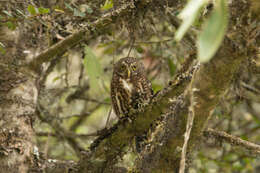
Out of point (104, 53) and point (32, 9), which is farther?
point (104, 53)

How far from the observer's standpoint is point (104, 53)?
3.81 metres

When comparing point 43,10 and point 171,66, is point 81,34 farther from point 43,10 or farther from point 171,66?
point 171,66

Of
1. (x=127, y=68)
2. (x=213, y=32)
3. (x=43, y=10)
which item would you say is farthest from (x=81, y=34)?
(x=213, y=32)

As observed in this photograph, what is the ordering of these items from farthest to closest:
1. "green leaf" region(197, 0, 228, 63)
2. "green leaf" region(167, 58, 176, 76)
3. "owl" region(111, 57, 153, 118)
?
"green leaf" region(167, 58, 176, 76)
"owl" region(111, 57, 153, 118)
"green leaf" region(197, 0, 228, 63)

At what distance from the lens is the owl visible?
9.46 ft

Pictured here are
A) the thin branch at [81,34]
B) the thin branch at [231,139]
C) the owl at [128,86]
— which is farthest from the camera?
the owl at [128,86]

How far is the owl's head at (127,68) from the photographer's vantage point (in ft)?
9.71

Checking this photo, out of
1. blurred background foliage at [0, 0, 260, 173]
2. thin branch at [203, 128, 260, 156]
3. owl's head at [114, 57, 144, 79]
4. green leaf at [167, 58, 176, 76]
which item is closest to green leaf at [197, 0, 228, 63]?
blurred background foliage at [0, 0, 260, 173]

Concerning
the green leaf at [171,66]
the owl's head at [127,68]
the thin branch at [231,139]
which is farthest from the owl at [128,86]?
the thin branch at [231,139]

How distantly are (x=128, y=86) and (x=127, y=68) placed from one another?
0.51 ft

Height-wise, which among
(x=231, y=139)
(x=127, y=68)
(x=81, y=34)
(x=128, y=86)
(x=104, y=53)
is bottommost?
(x=231, y=139)

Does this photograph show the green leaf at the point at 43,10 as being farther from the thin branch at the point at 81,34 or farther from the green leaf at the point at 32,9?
the thin branch at the point at 81,34

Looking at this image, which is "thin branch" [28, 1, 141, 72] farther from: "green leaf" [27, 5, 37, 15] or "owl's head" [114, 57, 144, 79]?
"owl's head" [114, 57, 144, 79]

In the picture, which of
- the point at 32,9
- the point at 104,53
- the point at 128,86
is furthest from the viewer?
the point at 104,53
